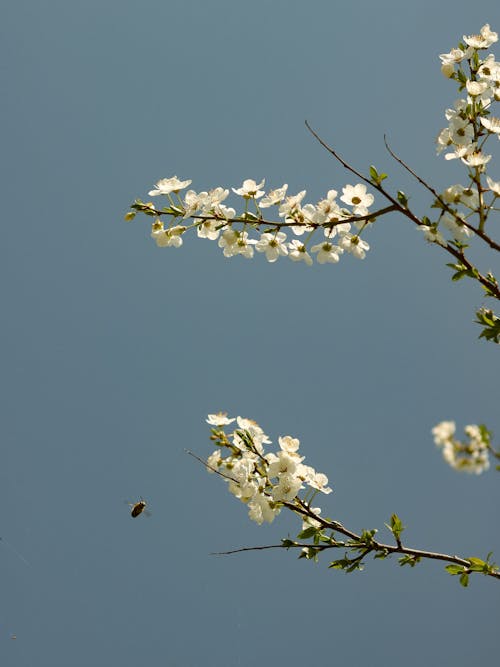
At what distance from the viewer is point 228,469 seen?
149 centimetres

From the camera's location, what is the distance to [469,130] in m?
1.32

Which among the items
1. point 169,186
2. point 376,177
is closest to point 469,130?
point 376,177

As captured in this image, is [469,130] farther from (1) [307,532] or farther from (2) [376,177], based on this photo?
(1) [307,532]

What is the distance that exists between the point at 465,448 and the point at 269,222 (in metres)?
0.63

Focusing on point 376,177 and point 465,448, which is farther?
point 376,177

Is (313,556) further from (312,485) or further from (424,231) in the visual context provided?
(424,231)

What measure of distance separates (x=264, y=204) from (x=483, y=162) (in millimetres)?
451

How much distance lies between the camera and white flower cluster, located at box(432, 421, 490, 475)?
974mm

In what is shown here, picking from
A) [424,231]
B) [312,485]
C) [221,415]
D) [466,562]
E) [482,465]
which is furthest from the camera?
[221,415]

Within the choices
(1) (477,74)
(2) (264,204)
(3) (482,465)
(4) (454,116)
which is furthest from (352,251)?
(3) (482,465)

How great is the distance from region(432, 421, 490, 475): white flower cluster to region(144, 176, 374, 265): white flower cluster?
20.8 inches

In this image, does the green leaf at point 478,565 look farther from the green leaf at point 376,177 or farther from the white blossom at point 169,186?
the white blossom at point 169,186

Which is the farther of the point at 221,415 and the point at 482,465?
the point at 221,415

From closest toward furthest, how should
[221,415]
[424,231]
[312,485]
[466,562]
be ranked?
[424,231] < [466,562] < [312,485] < [221,415]
